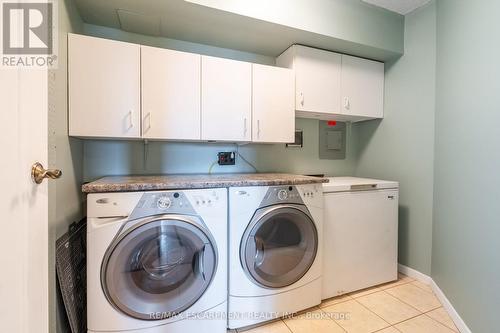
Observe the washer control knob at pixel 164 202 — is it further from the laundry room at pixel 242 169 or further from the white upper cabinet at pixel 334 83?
the white upper cabinet at pixel 334 83

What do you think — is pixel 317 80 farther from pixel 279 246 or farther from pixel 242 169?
pixel 279 246

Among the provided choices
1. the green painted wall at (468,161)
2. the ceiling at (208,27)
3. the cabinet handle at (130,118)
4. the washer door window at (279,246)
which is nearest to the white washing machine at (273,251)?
the washer door window at (279,246)

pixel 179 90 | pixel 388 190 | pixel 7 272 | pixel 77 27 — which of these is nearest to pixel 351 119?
pixel 388 190

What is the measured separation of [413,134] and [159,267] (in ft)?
7.56

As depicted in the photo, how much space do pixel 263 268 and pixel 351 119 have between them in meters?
1.87

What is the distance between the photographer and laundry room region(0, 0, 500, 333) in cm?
109

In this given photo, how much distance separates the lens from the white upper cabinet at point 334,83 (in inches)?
80.9

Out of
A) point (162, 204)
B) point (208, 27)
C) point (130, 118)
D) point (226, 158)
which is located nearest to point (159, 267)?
point (162, 204)

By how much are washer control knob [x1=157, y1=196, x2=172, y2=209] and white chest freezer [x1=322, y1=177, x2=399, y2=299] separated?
3.62 ft

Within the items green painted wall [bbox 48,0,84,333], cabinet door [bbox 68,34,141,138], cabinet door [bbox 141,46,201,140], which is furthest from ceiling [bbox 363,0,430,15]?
green painted wall [bbox 48,0,84,333]

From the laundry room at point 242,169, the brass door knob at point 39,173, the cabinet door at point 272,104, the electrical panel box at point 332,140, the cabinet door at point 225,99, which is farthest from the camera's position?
the electrical panel box at point 332,140

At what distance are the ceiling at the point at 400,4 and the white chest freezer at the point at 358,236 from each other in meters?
1.54

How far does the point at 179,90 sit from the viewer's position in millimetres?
1652

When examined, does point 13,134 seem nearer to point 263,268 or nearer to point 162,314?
point 162,314
